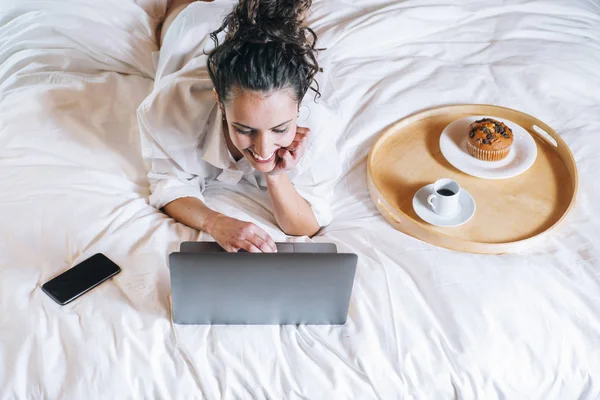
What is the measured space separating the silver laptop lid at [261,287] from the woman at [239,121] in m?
0.11

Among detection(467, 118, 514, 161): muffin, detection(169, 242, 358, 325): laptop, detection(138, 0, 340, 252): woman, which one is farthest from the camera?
detection(467, 118, 514, 161): muffin

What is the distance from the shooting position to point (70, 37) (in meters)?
1.90

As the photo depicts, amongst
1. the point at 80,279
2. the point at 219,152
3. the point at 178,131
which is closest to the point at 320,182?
the point at 219,152

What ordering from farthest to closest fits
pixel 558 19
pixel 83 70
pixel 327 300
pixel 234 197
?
pixel 558 19 → pixel 83 70 → pixel 234 197 → pixel 327 300

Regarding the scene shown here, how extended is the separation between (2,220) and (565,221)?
1251 millimetres

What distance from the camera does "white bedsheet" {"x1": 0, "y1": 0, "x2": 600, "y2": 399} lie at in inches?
47.8

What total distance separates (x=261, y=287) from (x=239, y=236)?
6.7 inches

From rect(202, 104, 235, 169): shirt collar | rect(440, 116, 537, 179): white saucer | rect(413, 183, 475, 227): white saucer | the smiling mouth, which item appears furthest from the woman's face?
rect(440, 116, 537, 179): white saucer

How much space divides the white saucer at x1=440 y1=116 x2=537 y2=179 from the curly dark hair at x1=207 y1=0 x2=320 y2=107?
0.52 metres

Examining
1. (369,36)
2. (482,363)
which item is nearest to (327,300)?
(482,363)

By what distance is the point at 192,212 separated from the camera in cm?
149

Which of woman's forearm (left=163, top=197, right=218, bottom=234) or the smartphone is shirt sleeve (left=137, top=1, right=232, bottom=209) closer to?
woman's forearm (left=163, top=197, right=218, bottom=234)

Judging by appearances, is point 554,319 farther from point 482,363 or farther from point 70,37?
point 70,37

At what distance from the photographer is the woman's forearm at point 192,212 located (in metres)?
1.45
